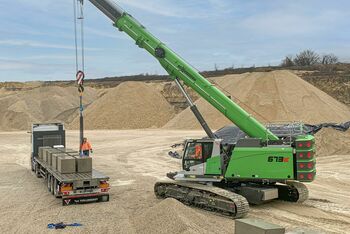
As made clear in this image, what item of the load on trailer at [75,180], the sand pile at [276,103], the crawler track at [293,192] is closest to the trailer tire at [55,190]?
the load on trailer at [75,180]

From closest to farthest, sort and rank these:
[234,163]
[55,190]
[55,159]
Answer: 1. [234,163]
2. [55,190]
3. [55,159]

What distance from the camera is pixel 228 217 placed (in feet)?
42.1

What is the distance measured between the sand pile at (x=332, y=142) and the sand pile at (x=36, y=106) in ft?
168

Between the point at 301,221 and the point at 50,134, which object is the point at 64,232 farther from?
the point at 50,134

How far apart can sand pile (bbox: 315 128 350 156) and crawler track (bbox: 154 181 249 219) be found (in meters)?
15.7

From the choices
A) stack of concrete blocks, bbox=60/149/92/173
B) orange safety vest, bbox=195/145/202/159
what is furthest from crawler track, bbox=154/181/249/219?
stack of concrete blocks, bbox=60/149/92/173

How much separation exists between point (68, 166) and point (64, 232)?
15.1ft

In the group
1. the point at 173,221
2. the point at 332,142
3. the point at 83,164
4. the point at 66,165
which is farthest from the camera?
the point at 332,142

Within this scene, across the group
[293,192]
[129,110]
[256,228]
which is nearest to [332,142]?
[293,192]

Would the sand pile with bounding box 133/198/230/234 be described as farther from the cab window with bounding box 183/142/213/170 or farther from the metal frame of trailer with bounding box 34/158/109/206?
the metal frame of trailer with bounding box 34/158/109/206

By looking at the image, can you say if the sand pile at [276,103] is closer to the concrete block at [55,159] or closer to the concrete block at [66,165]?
the concrete block at [55,159]

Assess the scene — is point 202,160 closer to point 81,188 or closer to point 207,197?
point 207,197

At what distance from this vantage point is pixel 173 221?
37.0ft

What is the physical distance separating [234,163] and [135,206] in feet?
12.0
